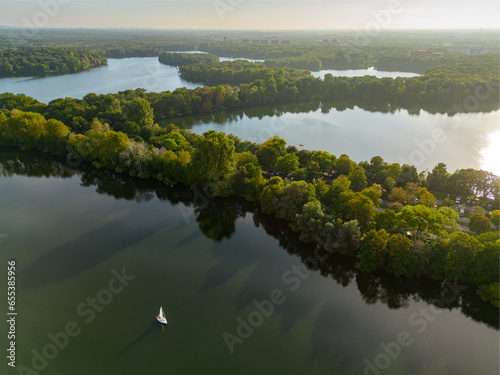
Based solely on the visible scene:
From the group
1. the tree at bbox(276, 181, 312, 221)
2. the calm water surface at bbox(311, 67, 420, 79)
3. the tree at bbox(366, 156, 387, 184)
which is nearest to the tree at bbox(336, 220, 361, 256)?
the tree at bbox(276, 181, 312, 221)

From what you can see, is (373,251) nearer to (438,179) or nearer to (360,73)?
(438,179)

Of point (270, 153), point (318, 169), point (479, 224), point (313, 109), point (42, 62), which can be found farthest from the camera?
point (42, 62)

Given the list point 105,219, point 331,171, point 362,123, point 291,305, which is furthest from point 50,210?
point 362,123

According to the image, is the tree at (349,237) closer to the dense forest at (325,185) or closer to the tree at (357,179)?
the dense forest at (325,185)

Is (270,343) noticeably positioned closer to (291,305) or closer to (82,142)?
(291,305)

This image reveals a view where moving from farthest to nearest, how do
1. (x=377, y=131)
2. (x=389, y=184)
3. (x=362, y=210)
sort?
(x=377, y=131), (x=389, y=184), (x=362, y=210)

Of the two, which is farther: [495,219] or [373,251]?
[495,219]

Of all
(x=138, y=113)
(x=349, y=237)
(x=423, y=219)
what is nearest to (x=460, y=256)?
(x=423, y=219)
